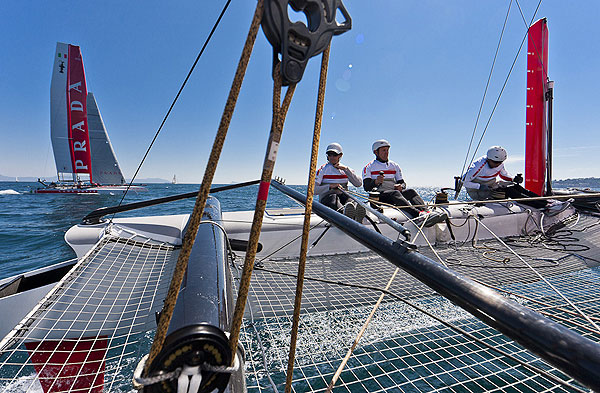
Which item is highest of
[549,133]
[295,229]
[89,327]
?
[549,133]

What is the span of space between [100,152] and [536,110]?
24.5 metres

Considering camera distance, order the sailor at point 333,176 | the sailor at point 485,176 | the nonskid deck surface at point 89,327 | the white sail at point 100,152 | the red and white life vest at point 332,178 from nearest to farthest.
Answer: the nonskid deck surface at point 89,327, the sailor at point 333,176, the red and white life vest at point 332,178, the sailor at point 485,176, the white sail at point 100,152

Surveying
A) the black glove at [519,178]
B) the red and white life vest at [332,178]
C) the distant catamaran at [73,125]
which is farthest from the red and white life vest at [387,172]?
the distant catamaran at [73,125]

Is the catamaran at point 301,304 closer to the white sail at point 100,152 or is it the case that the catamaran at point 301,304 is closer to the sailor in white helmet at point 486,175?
the sailor in white helmet at point 486,175

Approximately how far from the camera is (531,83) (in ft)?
20.0

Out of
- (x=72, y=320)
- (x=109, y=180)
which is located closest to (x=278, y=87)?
(x=72, y=320)

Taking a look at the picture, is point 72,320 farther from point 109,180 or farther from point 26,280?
point 109,180

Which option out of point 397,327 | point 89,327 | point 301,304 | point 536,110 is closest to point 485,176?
point 536,110

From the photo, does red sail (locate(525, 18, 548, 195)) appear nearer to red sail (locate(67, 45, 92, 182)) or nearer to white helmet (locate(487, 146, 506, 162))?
white helmet (locate(487, 146, 506, 162))

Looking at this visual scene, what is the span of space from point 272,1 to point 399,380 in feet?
6.50

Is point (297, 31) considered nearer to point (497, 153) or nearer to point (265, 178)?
point (265, 178)

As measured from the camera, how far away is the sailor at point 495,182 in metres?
4.72

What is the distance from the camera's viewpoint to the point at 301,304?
80.6 inches

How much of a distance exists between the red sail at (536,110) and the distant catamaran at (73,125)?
21655 mm
